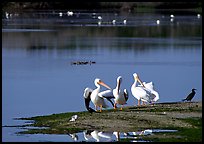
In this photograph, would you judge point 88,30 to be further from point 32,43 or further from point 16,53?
point 16,53

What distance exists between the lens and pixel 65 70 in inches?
1126

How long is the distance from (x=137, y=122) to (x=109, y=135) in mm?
1188

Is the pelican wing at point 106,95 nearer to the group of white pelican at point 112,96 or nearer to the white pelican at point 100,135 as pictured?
the group of white pelican at point 112,96

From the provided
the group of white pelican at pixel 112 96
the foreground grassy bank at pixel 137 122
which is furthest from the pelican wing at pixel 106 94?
the foreground grassy bank at pixel 137 122

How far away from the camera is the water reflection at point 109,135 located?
12984 mm

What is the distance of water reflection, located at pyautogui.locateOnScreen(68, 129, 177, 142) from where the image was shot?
12984 millimetres

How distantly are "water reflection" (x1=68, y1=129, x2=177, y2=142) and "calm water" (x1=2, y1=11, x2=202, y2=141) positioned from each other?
518 millimetres

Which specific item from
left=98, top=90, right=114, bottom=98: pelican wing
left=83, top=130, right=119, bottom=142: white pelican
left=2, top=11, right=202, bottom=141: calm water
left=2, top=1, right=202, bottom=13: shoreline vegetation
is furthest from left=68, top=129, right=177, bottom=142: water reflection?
left=2, top=1, right=202, bottom=13: shoreline vegetation

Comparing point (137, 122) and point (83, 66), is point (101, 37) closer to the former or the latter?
point (83, 66)

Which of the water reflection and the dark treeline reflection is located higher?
the dark treeline reflection

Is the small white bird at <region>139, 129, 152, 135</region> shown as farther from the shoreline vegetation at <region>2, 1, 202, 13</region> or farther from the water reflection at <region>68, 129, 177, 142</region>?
the shoreline vegetation at <region>2, 1, 202, 13</region>

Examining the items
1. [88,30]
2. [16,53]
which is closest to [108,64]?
[16,53]

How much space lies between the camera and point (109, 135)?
13352 mm

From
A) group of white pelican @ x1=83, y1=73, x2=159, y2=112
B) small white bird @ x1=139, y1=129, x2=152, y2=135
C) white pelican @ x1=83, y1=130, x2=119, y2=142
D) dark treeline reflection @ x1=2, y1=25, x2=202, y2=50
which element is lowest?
white pelican @ x1=83, y1=130, x2=119, y2=142
